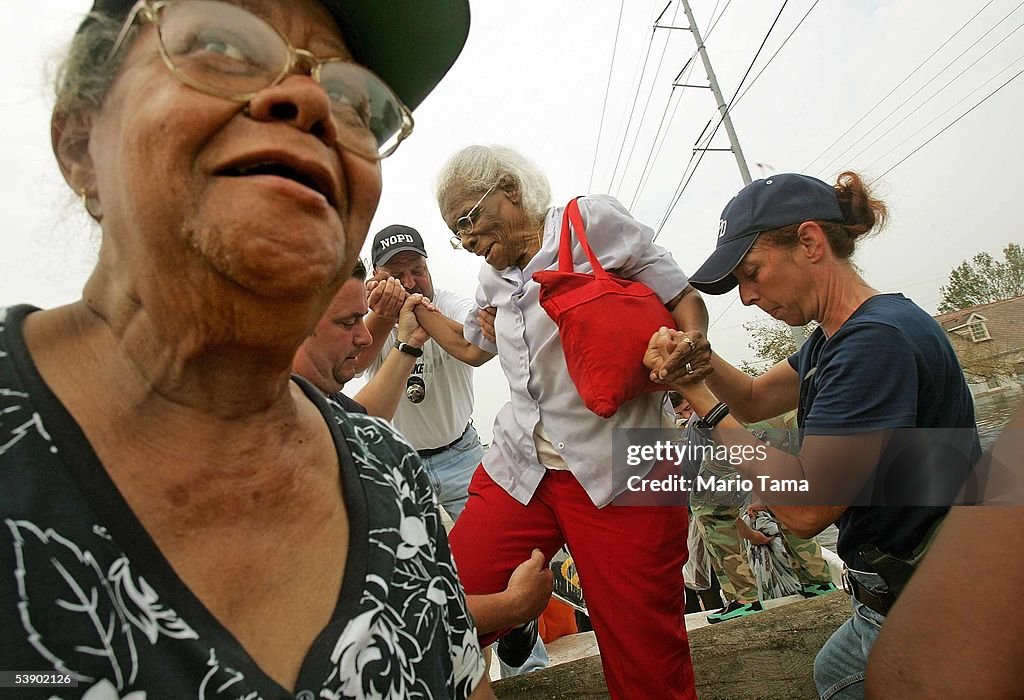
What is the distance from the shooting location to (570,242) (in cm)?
229

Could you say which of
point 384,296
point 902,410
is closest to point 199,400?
point 902,410

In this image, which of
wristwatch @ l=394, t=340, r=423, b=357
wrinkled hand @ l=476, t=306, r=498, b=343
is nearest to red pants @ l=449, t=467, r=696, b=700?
wrinkled hand @ l=476, t=306, r=498, b=343

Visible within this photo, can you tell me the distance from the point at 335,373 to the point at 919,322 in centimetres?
212

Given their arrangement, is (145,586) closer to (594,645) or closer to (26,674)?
(26,674)

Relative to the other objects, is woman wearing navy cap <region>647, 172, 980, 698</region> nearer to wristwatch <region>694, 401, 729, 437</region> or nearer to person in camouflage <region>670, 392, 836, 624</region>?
wristwatch <region>694, 401, 729, 437</region>

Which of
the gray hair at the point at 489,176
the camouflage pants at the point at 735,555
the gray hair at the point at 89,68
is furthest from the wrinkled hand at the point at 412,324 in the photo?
the camouflage pants at the point at 735,555

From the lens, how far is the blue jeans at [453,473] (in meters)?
3.68

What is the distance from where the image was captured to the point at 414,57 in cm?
126

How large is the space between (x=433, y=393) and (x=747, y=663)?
232 cm

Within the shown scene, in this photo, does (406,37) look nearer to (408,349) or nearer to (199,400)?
(199,400)

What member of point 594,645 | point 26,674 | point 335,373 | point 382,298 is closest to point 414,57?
point 26,674

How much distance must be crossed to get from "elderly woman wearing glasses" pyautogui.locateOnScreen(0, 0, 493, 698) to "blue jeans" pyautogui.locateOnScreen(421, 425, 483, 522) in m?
2.66

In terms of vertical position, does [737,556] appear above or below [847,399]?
below

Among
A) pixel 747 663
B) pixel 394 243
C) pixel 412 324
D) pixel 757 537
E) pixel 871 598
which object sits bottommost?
pixel 747 663
